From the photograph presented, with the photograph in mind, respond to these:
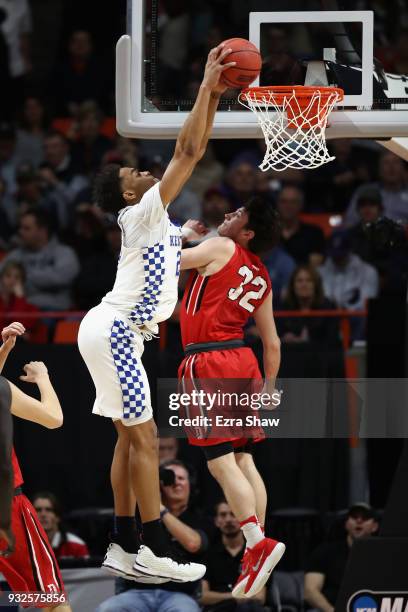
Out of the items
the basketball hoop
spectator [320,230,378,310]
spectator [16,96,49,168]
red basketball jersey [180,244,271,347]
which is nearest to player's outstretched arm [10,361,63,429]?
red basketball jersey [180,244,271,347]

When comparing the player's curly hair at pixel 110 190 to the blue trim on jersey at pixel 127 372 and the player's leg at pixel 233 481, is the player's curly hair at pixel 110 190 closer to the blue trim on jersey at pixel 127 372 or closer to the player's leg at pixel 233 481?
the blue trim on jersey at pixel 127 372

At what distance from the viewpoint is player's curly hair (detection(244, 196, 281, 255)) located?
929cm

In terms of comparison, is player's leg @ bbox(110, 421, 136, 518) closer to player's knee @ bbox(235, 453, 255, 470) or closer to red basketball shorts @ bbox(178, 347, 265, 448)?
red basketball shorts @ bbox(178, 347, 265, 448)

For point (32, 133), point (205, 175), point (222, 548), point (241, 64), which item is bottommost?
point (222, 548)

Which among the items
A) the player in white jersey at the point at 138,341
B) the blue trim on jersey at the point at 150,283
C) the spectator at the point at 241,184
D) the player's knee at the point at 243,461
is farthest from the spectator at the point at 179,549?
the spectator at the point at 241,184

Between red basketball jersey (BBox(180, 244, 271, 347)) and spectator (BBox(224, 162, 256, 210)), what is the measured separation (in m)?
5.46

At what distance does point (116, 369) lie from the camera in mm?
8555

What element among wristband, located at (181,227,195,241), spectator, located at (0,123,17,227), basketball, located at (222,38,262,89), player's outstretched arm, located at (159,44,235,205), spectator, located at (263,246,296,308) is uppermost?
basketball, located at (222,38,262,89)

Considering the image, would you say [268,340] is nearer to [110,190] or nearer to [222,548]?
[110,190]

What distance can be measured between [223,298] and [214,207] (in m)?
4.97

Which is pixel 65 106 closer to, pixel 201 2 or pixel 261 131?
pixel 201 2

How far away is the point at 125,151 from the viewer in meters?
15.1

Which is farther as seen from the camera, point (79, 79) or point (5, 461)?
point (79, 79)

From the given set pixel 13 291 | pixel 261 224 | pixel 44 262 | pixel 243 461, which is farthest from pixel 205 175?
pixel 243 461
